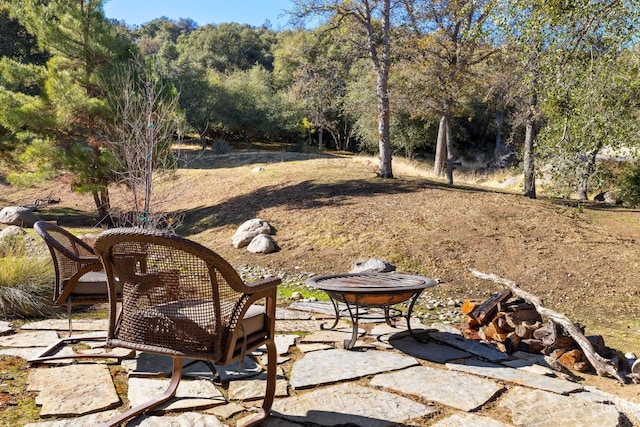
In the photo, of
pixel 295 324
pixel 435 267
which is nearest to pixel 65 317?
pixel 295 324

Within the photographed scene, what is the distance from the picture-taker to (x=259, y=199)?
11867mm

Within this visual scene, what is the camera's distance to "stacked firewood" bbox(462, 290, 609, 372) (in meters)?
3.93

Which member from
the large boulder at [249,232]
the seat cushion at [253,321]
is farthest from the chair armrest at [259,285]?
the large boulder at [249,232]

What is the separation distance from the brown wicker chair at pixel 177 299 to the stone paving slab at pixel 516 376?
1.54 metres

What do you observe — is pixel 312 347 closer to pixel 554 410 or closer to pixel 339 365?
pixel 339 365

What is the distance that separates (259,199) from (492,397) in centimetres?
949

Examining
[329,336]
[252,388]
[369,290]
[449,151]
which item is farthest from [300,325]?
[449,151]

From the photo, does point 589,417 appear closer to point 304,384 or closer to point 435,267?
point 304,384

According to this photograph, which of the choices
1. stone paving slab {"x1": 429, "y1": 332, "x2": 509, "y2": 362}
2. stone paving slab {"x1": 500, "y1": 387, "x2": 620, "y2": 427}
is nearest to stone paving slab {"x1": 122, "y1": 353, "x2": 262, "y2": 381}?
stone paving slab {"x1": 500, "y1": 387, "x2": 620, "y2": 427}

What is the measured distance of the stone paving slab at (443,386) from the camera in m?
2.71

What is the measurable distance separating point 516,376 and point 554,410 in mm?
549

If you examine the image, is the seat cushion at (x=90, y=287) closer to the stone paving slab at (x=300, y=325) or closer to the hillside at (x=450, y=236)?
the stone paving slab at (x=300, y=325)

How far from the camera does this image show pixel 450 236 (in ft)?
27.4

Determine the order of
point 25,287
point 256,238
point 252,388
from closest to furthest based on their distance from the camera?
1. point 252,388
2. point 25,287
3. point 256,238
